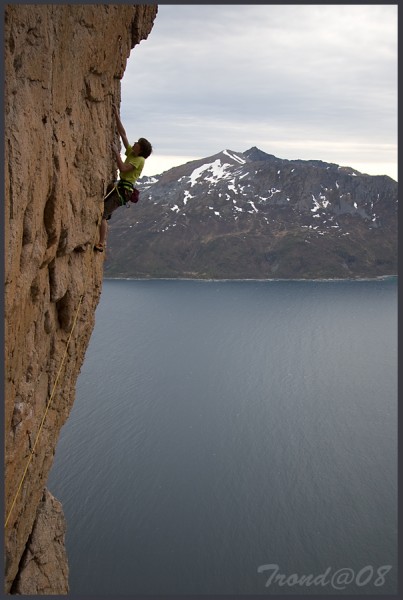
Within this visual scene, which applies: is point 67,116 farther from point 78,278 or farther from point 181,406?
point 181,406

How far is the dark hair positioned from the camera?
9.43 meters

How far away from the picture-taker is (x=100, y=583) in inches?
1034

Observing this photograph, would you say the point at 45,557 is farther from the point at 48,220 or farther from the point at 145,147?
the point at 145,147

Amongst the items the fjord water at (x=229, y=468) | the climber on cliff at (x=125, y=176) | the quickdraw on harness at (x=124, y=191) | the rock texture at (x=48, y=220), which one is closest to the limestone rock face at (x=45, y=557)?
the rock texture at (x=48, y=220)

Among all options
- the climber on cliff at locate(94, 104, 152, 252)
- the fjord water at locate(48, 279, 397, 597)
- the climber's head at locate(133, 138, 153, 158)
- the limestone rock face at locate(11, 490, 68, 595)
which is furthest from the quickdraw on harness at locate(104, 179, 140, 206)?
the fjord water at locate(48, 279, 397, 597)

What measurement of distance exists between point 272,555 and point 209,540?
3204mm

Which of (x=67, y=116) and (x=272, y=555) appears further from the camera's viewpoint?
(x=272, y=555)

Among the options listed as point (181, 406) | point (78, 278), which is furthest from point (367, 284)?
point (78, 278)

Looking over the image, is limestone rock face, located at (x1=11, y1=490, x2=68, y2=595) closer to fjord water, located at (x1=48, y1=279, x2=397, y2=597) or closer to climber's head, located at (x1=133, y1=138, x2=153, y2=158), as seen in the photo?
climber's head, located at (x1=133, y1=138, x2=153, y2=158)

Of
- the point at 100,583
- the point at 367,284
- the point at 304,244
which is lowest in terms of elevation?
the point at 100,583

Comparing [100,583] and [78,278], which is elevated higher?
[78,278]

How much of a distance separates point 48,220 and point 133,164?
2.66 m

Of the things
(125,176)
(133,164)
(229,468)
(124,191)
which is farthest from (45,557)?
(229,468)

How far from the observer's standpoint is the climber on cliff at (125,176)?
9.66 meters
